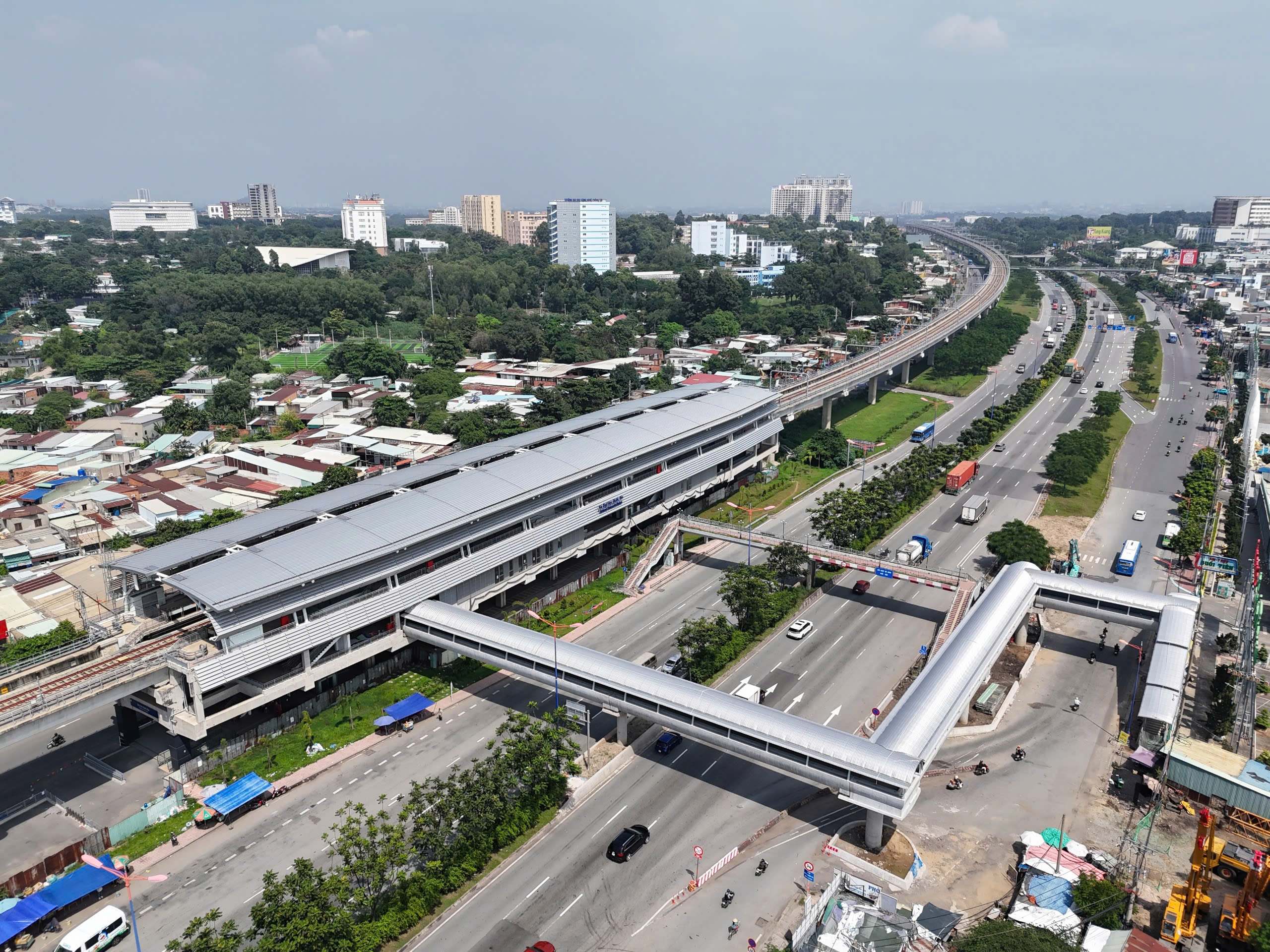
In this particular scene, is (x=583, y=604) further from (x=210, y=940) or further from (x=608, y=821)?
(x=210, y=940)

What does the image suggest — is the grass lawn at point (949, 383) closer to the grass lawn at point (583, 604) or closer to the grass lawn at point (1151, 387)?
the grass lawn at point (1151, 387)

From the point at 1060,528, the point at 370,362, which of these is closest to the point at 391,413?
the point at 370,362

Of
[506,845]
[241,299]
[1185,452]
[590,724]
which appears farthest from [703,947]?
[241,299]

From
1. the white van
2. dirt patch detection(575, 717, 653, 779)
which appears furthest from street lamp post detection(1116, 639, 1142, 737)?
the white van

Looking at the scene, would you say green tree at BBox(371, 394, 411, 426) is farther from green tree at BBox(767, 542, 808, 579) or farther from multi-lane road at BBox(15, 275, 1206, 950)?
green tree at BBox(767, 542, 808, 579)

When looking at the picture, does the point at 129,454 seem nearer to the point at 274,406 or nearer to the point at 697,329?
the point at 274,406

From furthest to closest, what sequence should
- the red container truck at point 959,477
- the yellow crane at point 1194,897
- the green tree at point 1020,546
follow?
the red container truck at point 959,477 < the green tree at point 1020,546 < the yellow crane at point 1194,897

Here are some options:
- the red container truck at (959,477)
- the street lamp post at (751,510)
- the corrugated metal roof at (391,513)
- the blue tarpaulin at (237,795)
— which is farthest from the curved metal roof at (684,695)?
the red container truck at (959,477)
